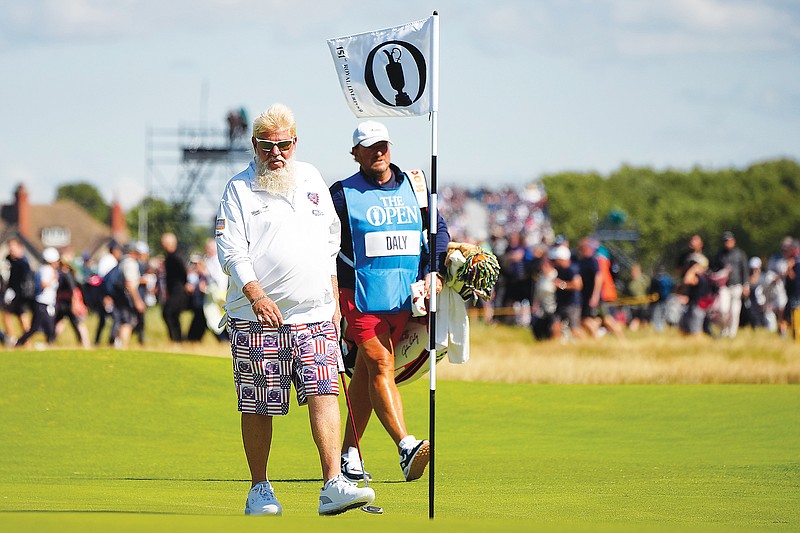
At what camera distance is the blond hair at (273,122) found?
8.03 m

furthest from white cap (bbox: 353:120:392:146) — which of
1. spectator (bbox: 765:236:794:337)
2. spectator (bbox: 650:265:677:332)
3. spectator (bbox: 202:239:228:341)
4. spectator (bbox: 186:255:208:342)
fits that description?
spectator (bbox: 650:265:677:332)

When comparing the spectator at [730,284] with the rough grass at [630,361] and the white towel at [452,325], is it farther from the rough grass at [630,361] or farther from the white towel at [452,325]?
the white towel at [452,325]

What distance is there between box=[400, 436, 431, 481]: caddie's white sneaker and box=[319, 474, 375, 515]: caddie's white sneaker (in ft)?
6.58

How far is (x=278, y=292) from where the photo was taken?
790 centimetres

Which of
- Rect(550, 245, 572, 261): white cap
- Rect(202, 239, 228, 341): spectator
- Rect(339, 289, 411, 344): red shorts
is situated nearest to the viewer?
Rect(339, 289, 411, 344): red shorts

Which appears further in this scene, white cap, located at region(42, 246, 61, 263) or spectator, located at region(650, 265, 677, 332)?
spectator, located at region(650, 265, 677, 332)

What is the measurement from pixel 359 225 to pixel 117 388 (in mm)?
6292

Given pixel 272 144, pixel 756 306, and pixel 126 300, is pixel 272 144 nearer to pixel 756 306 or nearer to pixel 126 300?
pixel 126 300

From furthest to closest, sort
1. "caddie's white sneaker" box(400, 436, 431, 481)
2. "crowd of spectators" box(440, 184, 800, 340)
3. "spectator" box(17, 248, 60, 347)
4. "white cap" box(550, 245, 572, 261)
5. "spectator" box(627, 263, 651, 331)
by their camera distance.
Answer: "spectator" box(627, 263, 651, 331) < "white cap" box(550, 245, 572, 261) < "crowd of spectators" box(440, 184, 800, 340) < "spectator" box(17, 248, 60, 347) < "caddie's white sneaker" box(400, 436, 431, 481)

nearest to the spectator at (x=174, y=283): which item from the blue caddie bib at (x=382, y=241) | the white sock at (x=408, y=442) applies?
the blue caddie bib at (x=382, y=241)

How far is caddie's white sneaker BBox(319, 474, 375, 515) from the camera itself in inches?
301

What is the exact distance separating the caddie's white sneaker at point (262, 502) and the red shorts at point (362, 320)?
239 centimetres

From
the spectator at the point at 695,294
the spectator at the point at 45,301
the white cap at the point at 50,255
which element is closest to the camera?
the spectator at the point at 45,301

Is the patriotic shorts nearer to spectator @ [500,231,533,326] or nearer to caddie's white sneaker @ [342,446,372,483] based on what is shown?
caddie's white sneaker @ [342,446,372,483]
